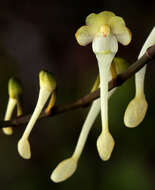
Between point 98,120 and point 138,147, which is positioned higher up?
point 98,120

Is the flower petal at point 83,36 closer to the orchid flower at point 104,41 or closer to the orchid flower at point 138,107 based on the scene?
the orchid flower at point 104,41

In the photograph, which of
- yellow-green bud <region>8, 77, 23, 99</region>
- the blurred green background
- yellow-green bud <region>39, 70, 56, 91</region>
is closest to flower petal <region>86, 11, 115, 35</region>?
yellow-green bud <region>39, 70, 56, 91</region>

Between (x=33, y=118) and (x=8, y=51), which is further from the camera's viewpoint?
(x=8, y=51)

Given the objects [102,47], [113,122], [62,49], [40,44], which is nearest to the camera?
[102,47]

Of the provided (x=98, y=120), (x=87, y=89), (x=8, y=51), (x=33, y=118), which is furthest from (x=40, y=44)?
(x=33, y=118)

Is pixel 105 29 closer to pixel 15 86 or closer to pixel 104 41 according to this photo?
pixel 104 41

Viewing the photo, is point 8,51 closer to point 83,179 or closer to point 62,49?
point 62,49

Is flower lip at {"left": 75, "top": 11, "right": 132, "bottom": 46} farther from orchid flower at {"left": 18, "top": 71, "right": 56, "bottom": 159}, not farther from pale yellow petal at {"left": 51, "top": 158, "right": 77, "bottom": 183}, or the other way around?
pale yellow petal at {"left": 51, "top": 158, "right": 77, "bottom": 183}

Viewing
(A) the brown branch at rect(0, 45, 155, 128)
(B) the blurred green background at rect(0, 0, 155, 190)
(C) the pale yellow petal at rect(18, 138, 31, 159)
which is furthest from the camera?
(B) the blurred green background at rect(0, 0, 155, 190)

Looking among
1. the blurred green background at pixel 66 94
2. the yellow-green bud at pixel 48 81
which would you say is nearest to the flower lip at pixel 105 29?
the yellow-green bud at pixel 48 81
